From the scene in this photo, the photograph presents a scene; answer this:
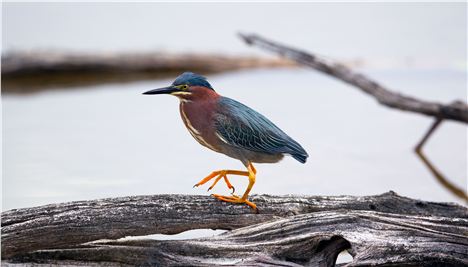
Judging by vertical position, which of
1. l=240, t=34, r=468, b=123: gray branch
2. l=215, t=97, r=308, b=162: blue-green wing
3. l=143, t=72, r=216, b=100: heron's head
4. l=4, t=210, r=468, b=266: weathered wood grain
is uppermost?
l=240, t=34, r=468, b=123: gray branch

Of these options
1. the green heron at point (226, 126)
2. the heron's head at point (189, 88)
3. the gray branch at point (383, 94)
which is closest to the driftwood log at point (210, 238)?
the green heron at point (226, 126)

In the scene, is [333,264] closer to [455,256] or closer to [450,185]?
[455,256]

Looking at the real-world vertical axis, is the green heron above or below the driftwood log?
above

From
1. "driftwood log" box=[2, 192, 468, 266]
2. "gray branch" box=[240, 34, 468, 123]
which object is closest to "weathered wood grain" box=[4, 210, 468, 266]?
"driftwood log" box=[2, 192, 468, 266]

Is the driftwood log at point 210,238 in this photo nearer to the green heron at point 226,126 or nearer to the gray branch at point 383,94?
the green heron at point 226,126

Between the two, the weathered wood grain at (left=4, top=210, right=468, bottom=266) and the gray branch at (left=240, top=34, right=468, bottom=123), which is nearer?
the weathered wood grain at (left=4, top=210, right=468, bottom=266)

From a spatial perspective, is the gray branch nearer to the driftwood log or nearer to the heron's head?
the driftwood log

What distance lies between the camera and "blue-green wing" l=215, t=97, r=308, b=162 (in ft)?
10.2

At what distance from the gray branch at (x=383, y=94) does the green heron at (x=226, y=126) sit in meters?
2.50

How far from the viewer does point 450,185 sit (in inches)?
210

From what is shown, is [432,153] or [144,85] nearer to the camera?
[432,153]

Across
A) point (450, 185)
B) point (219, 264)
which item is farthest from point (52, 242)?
point (450, 185)

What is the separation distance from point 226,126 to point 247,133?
0.29ft

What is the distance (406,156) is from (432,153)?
0.22 metres
